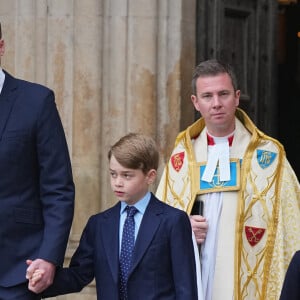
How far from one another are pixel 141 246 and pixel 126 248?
0.08 m

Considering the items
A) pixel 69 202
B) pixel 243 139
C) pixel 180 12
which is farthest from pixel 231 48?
pixel 69 202

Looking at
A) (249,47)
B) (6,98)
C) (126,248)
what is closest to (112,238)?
(126,248)

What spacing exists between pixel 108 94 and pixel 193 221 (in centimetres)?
225

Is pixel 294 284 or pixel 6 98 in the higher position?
pixel 6 98

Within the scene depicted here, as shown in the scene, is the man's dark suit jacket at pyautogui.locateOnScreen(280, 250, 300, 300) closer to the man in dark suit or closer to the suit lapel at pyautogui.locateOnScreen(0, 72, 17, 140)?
the man in dark suit

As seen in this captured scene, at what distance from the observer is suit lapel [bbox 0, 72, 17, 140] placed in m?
6.11

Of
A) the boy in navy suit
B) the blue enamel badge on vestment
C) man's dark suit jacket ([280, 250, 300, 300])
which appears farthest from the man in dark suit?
man's dark suit jacket ([280, 250, 300, 300])

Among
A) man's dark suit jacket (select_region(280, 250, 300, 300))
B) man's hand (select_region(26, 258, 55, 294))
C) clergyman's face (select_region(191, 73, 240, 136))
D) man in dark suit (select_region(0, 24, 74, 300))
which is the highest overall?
clergyman's face (select_region(191, 73, 240, 136))

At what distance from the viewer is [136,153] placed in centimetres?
606

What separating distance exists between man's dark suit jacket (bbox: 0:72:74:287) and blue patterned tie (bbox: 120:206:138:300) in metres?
0.25

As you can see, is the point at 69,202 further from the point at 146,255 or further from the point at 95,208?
the point at 95,208

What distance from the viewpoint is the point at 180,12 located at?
28.4ft

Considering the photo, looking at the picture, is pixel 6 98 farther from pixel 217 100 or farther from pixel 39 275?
pixel 217 100

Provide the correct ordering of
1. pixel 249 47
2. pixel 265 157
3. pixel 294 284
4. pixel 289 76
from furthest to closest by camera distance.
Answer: pixel 289 76 < pixel 249 47 < pixel 265 157 < pixel 294 284
